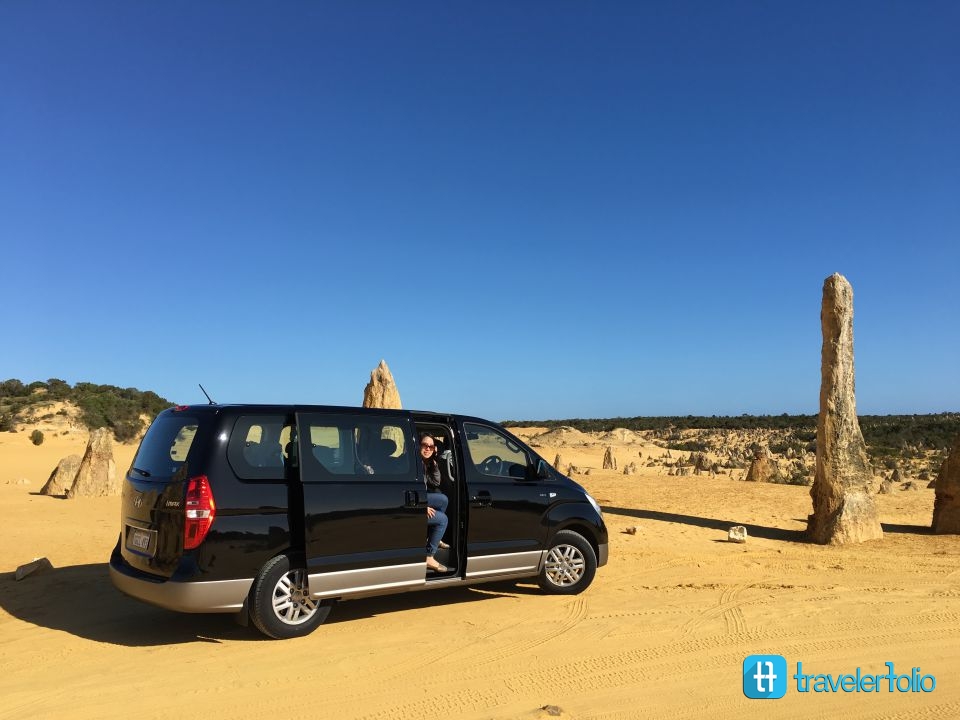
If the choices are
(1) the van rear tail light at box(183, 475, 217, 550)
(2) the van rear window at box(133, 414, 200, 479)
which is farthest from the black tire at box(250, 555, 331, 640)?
(2) the van rear window at box(133, 414, 200, 479)

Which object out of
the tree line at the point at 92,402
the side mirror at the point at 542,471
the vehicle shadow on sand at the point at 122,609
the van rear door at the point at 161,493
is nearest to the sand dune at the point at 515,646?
the vehicle shadow on sand at the point at 122,609

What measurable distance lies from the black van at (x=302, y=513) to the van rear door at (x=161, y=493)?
15 mm

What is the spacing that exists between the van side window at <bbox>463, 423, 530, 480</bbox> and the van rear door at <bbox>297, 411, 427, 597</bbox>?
0.80m

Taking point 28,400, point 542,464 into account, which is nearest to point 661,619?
point 542,464

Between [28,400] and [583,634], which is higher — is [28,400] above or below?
above

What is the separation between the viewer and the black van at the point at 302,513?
5695 millimetres

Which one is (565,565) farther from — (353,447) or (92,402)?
(92,402)

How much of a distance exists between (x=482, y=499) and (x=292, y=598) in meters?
2.15

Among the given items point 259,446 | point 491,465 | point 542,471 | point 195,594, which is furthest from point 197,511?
point 542,471

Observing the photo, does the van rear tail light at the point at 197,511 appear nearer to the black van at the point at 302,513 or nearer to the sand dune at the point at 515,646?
the black van at the point at 302,513

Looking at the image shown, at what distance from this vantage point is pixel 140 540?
19.9 feet

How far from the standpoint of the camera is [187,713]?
455cm

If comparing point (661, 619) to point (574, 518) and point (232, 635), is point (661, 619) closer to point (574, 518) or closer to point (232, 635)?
point (574, 518)

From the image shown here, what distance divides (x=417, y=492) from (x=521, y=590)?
2.18 meters
